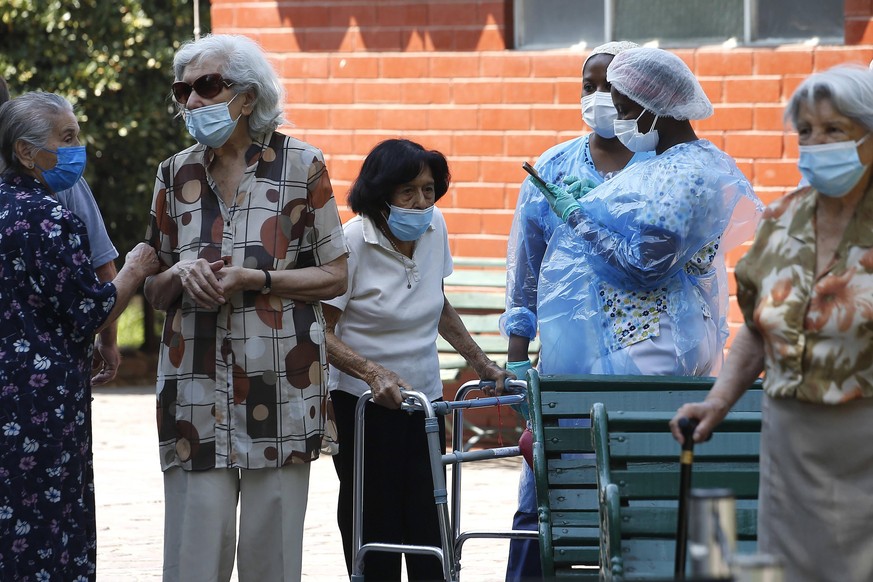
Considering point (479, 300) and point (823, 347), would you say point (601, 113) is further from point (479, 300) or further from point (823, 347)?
point (479, 300)

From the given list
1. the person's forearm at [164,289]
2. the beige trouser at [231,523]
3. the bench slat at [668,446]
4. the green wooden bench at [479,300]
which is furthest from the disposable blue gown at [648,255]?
the green wooden bench at [479,300]

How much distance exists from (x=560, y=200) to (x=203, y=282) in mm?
1238

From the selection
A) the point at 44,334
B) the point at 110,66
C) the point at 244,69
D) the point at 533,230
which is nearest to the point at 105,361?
the point at 44,334

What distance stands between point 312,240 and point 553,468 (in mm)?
1036

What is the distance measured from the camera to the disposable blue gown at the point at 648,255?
15.1ft

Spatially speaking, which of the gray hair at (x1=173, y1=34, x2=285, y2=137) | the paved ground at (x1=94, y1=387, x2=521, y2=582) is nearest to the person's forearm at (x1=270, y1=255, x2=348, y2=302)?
the gray hair at (x1=173, y1=34, x2=285, y2=137)

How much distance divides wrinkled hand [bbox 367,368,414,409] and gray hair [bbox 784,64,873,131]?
1825mm

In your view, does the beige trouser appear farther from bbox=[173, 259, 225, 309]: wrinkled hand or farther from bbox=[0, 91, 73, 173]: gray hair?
bbox=[0, 91, 73, 173]: gray hair

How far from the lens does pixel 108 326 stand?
16.6ft

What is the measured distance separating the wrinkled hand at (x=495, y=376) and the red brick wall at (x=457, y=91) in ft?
10.8

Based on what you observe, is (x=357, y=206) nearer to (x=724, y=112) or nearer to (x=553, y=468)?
(x=553, y=468)

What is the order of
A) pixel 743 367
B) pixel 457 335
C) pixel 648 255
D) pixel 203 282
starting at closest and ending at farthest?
pixel 743 367 → pixel 203 282 → pixel 648 255 → pixel 457 335

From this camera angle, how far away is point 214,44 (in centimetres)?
451

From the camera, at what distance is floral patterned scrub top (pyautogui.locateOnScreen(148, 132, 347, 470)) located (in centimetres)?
441
